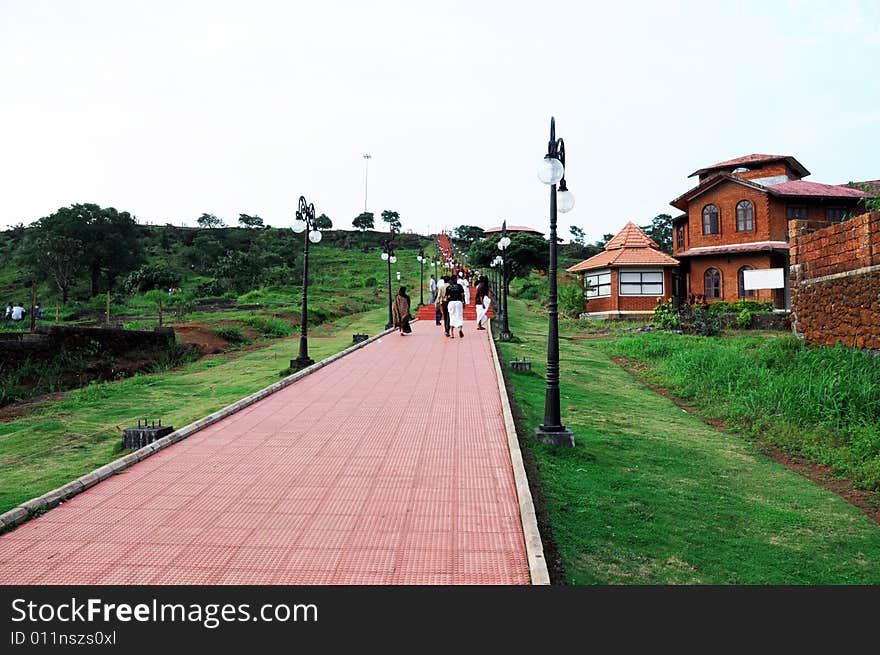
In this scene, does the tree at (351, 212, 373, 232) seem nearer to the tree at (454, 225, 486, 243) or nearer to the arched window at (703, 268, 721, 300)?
the tree at (454, 225, 486, 243)

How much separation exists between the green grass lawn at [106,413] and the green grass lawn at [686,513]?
547cm

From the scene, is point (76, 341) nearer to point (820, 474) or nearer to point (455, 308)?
point (455, 308)

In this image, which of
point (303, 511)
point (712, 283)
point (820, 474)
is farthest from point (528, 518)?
point (712, 283)

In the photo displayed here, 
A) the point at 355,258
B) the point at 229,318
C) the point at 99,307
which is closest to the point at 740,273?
the point at 229,318

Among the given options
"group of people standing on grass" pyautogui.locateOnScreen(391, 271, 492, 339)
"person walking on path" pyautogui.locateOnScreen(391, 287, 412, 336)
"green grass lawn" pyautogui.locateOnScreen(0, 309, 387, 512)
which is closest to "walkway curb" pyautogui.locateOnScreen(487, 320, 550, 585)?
"green grass lawn" pyautogui.locateOnScreen(0, 309, 387, 512)

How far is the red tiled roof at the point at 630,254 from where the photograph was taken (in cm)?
2919

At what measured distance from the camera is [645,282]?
1164 inches

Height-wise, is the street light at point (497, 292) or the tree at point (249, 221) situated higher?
the tree at point (249, 221)

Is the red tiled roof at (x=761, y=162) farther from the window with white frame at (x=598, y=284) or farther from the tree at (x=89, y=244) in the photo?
the tree at (x=89, y=244)

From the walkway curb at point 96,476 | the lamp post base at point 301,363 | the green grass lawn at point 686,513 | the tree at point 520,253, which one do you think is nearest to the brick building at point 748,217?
the tree at point 520,253

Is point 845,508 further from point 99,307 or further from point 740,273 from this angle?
point 99,307

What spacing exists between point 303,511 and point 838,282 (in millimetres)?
12974

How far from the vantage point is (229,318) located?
966 inches

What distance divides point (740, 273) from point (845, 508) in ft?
74.4
